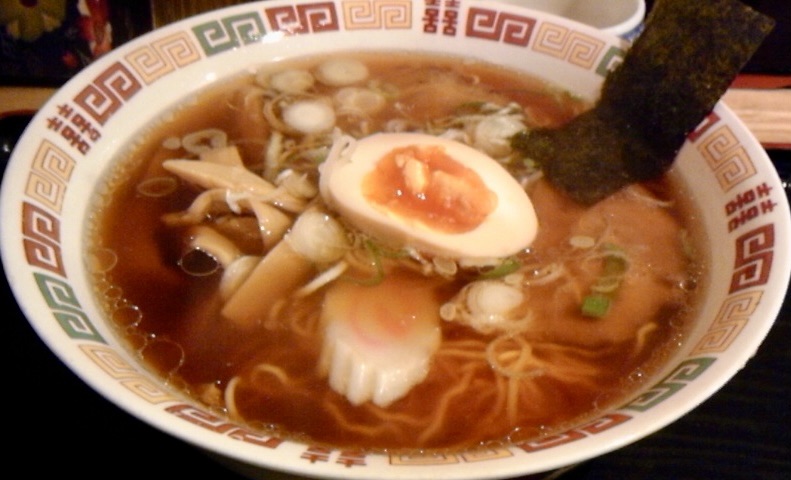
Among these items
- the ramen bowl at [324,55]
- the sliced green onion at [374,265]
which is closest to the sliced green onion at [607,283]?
the ramen bowl at [324,55]

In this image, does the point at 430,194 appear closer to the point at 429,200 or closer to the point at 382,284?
the point at 429,200

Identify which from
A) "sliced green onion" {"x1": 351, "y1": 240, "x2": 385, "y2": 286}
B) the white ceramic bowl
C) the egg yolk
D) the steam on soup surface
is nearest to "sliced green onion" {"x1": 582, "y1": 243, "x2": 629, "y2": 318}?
the steam on soup surface

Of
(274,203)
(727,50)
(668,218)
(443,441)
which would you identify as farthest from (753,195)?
(274,203)

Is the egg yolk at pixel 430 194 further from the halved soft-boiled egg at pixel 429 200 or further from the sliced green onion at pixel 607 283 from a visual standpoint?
the sliced green onion at pixel 607 283

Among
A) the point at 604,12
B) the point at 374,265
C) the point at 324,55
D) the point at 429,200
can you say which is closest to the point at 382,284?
the point at 374,265

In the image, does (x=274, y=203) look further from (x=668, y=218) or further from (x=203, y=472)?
(x=668, y=218)

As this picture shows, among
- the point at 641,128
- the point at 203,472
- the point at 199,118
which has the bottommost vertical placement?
the point at 203,472
